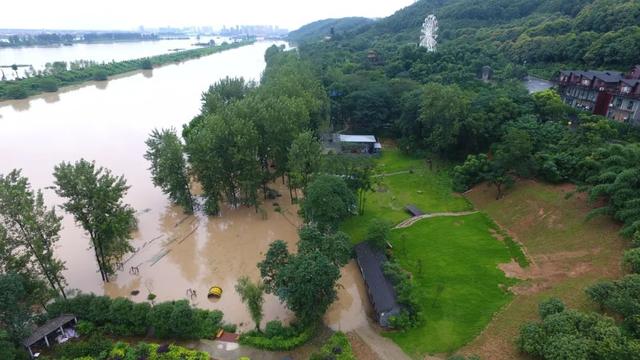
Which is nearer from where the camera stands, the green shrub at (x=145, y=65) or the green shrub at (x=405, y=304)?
the green shrub at (x=405, y=304)

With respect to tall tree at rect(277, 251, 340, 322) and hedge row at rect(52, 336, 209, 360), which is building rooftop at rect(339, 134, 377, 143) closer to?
tall tree at rect(277, 251, 340, 322)

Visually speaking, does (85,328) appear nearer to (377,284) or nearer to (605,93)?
(377,284)

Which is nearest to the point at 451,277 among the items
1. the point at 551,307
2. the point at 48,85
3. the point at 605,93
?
the point at 551,307

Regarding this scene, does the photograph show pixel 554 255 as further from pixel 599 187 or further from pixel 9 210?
pixel 9 210

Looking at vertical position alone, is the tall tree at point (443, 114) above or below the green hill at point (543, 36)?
below

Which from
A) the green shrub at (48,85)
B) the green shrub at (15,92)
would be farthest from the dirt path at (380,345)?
the green shrub at (48,85)

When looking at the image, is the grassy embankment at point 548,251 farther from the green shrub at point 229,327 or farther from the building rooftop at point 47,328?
the building rooftop at point 47,328
